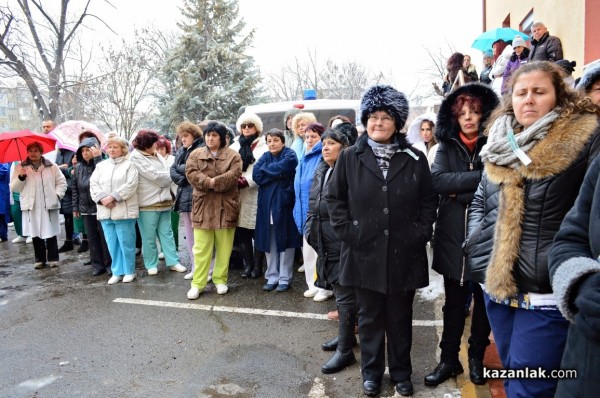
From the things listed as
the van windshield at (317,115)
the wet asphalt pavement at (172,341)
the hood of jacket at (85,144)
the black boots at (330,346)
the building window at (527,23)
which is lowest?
the wet asphalt pavement at (172,341)

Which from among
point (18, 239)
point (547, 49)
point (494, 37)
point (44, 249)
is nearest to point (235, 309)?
point (44, 249)

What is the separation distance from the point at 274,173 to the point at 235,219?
758 mm

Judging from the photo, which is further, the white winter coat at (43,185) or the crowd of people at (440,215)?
the white winter coat at (43,185)

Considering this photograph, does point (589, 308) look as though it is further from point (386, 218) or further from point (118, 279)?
point (118, 279)

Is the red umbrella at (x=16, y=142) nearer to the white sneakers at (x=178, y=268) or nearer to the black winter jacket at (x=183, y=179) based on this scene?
the black winter jacket at (x=183, y=179)

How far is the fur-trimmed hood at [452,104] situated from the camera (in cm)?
328

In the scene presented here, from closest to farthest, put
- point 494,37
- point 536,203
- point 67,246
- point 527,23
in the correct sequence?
point 536,203 → point 67,246 → point 494,37 → point 527,23

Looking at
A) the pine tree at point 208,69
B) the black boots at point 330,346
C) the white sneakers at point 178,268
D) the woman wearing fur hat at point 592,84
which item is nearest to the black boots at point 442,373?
the black boots at point 330,346

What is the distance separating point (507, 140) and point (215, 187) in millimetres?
3708

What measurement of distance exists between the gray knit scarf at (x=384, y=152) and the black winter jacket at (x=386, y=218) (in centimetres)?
4

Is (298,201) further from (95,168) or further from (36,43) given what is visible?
(36,43)

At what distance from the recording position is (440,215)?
3.36 m

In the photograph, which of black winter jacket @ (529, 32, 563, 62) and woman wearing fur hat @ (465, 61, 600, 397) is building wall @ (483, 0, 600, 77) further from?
woman wearing fur hat @ (465, 61, 600, 397)

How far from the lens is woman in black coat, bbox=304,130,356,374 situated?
3.80 metres
